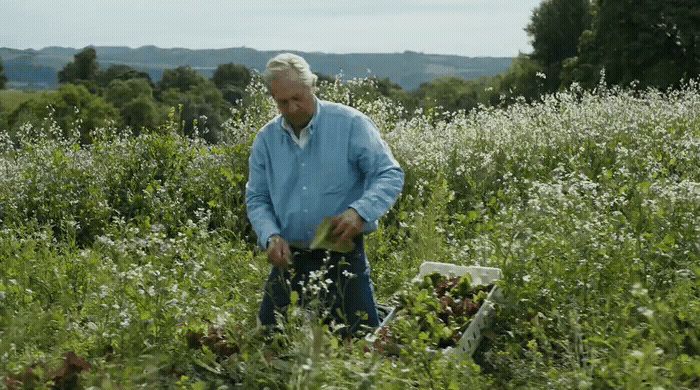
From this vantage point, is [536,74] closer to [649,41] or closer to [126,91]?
[649,41]

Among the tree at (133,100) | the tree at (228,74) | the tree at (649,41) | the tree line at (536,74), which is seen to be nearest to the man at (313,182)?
the tree line at (536,74)

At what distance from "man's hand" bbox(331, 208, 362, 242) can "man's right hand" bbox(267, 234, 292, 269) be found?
0.23 metres

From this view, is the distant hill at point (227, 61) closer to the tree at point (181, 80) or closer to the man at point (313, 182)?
the tree at point (181, 80)

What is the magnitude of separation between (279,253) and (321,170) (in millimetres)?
482

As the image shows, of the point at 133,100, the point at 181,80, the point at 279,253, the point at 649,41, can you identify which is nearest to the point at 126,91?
the point at 133,100

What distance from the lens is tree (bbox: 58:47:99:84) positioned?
3083 inches

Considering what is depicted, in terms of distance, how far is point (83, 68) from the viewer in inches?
3098

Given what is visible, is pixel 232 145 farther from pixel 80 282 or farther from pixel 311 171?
pixel 311 171

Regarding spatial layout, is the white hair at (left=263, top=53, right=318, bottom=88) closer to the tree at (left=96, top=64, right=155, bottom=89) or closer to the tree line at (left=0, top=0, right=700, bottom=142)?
the tree line at (left=0, top=0, right=700, bottom=142)

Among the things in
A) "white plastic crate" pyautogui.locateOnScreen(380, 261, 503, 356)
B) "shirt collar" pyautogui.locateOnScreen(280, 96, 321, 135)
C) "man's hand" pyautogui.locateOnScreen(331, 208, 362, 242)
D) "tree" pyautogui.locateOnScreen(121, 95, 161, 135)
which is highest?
"shirt collar" pyautogui.locateOnScreen(280, 96, 321, 135)

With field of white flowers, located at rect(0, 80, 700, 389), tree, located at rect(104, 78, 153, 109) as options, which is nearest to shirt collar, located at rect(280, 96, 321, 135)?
field of white flowers, located at rect(0, 80, 700, 389)

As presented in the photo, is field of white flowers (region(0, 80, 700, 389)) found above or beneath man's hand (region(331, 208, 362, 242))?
beneath

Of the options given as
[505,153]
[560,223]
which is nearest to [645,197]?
[560,223]

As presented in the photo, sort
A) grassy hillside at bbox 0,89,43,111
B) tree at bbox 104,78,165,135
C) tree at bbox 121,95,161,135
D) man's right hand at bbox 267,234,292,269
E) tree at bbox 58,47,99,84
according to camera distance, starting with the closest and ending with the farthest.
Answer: man's right hand at bbox 267,234,292,269 → tree at bbox 121,95,161,135 → tree at bbox 104,78,165,135 → grassy hillside at bbox 0,89,43,111 → tree at bbox 58,47,99,84
